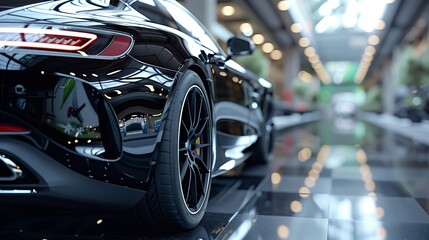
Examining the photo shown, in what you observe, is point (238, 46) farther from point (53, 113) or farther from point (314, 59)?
point (314, 59)

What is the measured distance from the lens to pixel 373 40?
91.9 feet

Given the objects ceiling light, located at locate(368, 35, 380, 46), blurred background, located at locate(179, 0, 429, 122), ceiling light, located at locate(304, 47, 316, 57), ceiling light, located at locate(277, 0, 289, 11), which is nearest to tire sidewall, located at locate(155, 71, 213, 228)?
blurred background, located at locate(179, 0, 429, 122)

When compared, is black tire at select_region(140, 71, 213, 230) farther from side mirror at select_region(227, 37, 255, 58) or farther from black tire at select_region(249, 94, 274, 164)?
black tire at select_region(249, 94, 274, 164)

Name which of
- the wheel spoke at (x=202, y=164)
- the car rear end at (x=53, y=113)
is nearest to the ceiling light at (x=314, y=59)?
the wheel spoke at (x=202, y=164)

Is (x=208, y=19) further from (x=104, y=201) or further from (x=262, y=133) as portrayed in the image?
(x=104, y=201)

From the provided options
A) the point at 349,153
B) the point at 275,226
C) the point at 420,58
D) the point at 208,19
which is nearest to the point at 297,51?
the point at 420,58

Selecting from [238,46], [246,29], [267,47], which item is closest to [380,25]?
[246,29]

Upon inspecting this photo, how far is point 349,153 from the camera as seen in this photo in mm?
6711

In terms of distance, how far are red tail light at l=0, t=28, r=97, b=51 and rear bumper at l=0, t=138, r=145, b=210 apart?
0.36 meters

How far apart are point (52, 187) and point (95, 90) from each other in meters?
0.40

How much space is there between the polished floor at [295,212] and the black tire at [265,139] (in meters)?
0.14

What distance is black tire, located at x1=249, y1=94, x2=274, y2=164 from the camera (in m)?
4.73

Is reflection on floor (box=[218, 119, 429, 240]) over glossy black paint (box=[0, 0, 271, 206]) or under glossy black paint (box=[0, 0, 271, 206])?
under

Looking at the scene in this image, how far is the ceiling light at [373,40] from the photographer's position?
87.2 ft
